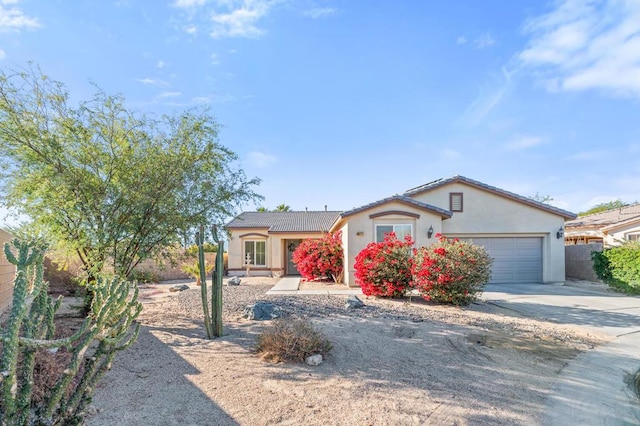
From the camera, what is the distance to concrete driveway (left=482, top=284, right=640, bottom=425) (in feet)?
15.0

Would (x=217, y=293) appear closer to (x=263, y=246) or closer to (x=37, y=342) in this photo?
(x=37, y=342)

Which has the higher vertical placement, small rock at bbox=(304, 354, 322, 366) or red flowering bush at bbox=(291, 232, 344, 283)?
red flowering bush at bbox=(291, 232, 344, 283)

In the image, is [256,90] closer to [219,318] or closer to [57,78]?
[57,78]

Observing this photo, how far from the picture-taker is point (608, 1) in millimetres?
9883

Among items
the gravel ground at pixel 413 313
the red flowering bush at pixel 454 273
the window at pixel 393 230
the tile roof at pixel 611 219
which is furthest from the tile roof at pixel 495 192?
the gravel ground at pixel 413 313

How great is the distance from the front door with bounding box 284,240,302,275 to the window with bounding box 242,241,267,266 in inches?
66.0

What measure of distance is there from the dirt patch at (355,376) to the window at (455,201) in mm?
9999

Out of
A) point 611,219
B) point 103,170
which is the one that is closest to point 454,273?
point 103,170

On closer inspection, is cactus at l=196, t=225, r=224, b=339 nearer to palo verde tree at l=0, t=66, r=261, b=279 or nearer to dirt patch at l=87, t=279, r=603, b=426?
dirt patch at l=87, t=279, r=603, b=426

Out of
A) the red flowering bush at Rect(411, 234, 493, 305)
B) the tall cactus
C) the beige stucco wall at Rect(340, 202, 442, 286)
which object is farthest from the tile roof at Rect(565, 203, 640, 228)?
the tall cactus

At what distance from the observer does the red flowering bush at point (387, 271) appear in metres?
12.6

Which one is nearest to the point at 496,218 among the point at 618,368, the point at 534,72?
the point at 534,72

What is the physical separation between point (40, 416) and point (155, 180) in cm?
621

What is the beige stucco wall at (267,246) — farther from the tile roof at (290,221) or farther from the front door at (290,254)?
the front door at (290,254)
